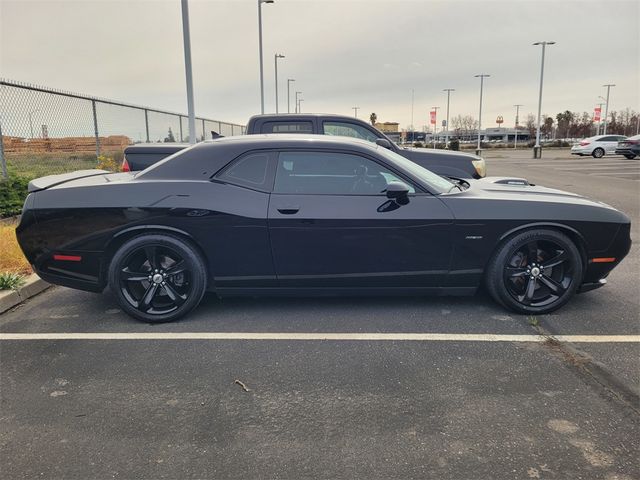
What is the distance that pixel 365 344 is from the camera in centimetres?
359

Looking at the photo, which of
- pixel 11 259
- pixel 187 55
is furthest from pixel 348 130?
pixel 187 55

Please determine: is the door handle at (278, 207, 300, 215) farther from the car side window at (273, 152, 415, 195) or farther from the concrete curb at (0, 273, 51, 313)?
the concrete curb at (0, 273, 51, 313)

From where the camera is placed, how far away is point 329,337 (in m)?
3.74

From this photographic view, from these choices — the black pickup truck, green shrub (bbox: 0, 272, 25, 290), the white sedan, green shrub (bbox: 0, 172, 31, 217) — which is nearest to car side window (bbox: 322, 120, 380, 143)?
the black pickup truck

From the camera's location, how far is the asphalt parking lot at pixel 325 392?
7.64ft

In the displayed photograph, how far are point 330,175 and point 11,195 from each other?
653cm

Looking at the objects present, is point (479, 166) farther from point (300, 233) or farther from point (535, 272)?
point (300, 233)

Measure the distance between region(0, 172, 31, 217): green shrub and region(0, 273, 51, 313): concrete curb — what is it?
3782 mm

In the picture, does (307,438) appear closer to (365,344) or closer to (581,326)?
(365,344)

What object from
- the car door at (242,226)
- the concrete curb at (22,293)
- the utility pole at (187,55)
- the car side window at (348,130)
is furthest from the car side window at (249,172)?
the utility pole at (187,55)

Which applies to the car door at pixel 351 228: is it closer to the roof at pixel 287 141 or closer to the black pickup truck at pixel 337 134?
the roof at pixel 287 141

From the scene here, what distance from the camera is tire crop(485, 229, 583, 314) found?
4.05 meters

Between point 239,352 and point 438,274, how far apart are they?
1751 millimetres

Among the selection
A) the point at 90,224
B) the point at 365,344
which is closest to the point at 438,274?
the point at 365,344
